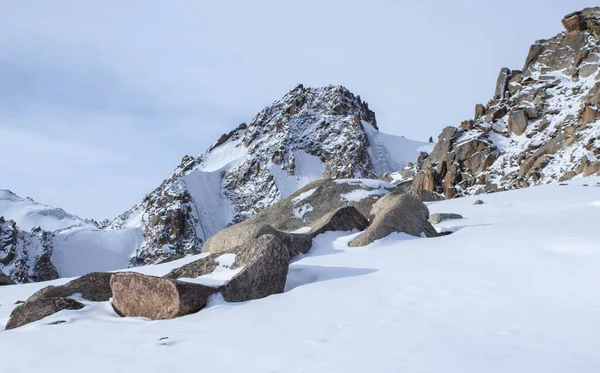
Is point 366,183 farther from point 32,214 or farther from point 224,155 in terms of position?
point 32,214

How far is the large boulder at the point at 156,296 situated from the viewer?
22.0 ft

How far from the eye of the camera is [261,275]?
743 cm

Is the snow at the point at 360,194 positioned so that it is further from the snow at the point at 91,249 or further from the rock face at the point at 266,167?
the rock face at the point at 266,167

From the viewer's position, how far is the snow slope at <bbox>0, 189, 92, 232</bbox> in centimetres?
16162

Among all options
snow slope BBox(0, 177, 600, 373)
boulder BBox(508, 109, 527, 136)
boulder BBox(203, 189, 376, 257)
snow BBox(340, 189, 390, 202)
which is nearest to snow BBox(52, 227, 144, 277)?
boulder BBox(508, 109, 527, 136)

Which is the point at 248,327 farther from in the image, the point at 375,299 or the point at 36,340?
the point at 36,340

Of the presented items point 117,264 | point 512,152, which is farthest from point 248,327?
point 117,264

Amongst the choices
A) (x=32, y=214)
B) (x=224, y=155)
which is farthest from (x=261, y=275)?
(x=32, y=214)

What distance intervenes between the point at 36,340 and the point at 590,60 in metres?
64.0

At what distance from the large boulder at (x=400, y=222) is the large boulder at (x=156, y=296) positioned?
4.09 m

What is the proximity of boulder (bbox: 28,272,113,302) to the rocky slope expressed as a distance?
3939 centimetres

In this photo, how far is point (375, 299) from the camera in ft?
20.5

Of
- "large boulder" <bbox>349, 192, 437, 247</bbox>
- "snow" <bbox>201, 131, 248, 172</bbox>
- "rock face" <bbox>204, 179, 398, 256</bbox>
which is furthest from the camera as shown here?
"snow" <bbox>201, 131, 248, 172</bbox>

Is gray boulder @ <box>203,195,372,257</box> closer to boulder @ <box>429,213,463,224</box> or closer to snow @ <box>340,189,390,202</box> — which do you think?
boulder @ <box>429,213,463,224</box>
